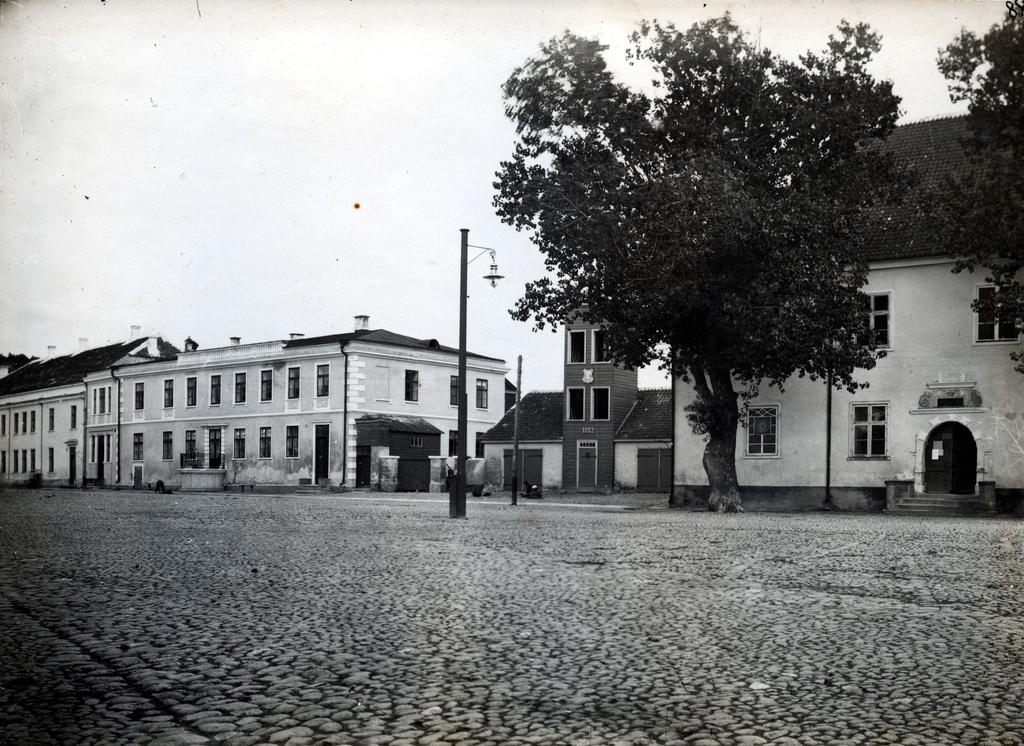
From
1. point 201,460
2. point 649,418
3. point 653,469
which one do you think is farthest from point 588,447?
point 201,460

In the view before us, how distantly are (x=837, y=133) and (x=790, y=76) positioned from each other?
185cm

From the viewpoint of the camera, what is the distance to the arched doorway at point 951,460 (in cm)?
2856

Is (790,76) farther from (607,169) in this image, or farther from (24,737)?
(24,737)

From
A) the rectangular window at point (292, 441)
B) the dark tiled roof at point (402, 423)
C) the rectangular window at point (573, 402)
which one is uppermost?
the rectangular window at point (573, 402)

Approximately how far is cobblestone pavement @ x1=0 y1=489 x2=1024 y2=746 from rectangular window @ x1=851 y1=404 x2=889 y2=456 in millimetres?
16538

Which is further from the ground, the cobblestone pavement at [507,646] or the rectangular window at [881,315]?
the rectangular window at [881,315]

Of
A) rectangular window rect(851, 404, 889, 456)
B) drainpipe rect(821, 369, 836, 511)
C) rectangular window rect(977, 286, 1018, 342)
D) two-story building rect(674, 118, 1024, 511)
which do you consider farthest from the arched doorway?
drainpipe rect(821, 369, 836, 511)

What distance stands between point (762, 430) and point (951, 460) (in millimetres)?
5530

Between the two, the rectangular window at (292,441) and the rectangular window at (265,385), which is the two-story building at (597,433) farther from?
the rectangular window at (265,385)

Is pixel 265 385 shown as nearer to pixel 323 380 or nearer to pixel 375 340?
pixel 323 380

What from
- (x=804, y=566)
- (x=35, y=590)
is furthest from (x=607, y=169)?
(x=35, y=590)

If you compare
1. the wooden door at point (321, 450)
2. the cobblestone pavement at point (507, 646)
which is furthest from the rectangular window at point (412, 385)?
the cobblestone pavement at point (507, 646)

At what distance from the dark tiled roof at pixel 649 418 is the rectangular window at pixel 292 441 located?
17406 mm

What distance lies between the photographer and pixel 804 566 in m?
12.2
